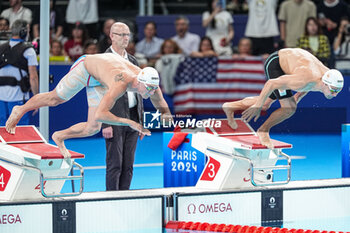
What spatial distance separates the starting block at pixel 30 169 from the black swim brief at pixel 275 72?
1921mm

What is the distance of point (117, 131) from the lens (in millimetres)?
7824

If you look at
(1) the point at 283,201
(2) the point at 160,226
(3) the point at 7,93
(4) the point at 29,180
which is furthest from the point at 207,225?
(3) the point at 7,93

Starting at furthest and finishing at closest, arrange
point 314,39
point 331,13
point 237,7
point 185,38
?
point 237,7
point 331,13
point 185,38
point 314,39

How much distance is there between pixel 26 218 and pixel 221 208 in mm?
1878

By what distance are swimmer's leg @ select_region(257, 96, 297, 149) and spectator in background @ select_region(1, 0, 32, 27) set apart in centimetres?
288

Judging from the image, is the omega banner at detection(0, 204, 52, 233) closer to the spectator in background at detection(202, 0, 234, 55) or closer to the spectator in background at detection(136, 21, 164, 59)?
the spectator in background at detection(136, 21, 164, 59)

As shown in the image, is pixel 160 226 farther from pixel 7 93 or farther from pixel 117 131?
pixel 7 93

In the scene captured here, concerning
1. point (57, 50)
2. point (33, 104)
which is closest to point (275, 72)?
point (33, 104)

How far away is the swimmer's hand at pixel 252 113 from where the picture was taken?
769 cm

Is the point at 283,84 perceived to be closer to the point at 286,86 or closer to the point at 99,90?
the point at 286,86

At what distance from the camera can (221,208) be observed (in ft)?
25.5

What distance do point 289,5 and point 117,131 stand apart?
274 inches

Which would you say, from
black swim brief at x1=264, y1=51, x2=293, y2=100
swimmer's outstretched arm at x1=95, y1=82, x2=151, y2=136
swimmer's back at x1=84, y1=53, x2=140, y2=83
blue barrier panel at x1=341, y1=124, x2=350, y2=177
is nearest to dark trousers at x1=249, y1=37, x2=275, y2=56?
blue barrier panel at x1=341, y1=124, x2=350, y2=177

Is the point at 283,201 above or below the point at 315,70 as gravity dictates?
below
